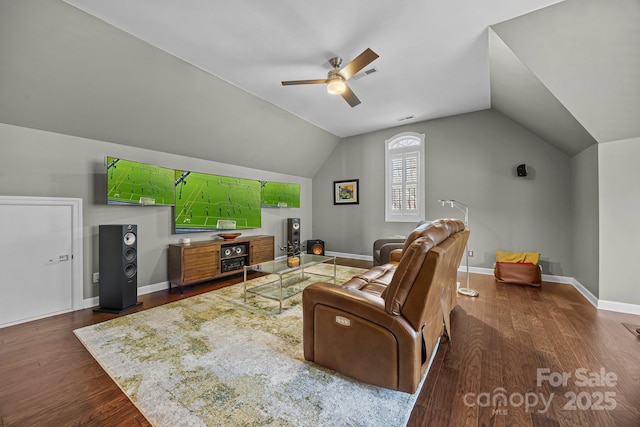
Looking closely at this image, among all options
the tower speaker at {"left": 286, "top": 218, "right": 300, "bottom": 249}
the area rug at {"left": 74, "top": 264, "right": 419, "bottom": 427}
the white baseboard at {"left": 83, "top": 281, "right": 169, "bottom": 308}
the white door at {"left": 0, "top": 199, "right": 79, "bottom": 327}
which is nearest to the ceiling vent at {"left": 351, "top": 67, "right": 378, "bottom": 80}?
the area rug at {"left": 74, "top": 264, "right": 419, "bottom": 427}

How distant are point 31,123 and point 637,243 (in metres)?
7.23

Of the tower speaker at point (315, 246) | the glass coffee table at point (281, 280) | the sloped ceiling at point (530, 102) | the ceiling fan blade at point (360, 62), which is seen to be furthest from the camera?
the tower speaker at point (315, 246)

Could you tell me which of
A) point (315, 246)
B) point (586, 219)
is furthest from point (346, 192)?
point (586, 219)

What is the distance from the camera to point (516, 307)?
124 inches

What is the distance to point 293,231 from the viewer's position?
6.14 meters

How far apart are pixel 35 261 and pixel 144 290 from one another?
Answer: 1.26 metres

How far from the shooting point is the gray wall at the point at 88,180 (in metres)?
2.79

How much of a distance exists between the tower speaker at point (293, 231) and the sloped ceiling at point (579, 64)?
15.1 feet

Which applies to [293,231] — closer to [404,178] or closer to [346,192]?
[346,192]

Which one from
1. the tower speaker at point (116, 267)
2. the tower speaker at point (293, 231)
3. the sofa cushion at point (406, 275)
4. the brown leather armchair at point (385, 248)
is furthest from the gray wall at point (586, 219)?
the tower speaker at point (116, 267)

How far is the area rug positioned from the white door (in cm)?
87

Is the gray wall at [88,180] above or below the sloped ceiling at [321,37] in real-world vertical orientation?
below

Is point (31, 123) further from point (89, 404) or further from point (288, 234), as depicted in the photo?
point (288, 234)

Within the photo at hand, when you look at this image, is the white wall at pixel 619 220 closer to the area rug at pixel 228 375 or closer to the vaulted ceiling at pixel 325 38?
the vaulted ceiling at pixel 325 38
